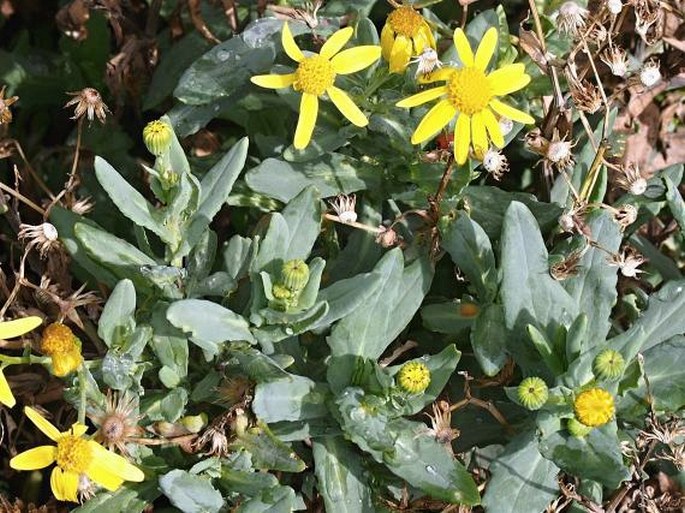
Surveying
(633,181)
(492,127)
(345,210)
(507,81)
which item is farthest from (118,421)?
(633,181)

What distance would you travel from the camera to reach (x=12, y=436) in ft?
9.61

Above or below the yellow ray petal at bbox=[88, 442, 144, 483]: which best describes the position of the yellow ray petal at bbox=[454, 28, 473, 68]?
above

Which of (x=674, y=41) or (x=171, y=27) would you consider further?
(x=171, y=27)

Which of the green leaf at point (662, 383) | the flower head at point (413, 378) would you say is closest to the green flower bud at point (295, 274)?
the flower head at point (413, 378)

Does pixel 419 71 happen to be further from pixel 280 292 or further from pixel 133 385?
pixel 133 385

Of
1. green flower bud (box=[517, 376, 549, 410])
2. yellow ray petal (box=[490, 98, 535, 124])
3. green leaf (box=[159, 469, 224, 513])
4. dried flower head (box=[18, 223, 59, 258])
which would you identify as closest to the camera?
green flower bud (box=[517, 376, 549, 410])

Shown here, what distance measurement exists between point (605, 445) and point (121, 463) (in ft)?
3.53

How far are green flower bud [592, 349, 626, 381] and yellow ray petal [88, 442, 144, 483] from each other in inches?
40.4

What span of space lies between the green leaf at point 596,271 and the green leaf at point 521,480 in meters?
0.37

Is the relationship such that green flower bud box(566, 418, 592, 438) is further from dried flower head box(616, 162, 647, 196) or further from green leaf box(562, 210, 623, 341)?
dried flower head box(616, 162, 647, 196)

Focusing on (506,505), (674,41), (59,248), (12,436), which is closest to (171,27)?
(59,248)

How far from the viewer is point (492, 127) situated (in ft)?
7.54

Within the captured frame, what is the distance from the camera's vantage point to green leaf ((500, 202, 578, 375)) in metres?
2.30

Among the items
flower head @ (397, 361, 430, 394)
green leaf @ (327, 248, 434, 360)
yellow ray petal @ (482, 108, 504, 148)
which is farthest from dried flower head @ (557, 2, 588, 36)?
flower head @ (397, 361, 430, 394)
